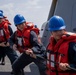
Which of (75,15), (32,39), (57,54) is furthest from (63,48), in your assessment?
(75,15)

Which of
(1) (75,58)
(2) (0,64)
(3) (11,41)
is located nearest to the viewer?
(1) (75,58)

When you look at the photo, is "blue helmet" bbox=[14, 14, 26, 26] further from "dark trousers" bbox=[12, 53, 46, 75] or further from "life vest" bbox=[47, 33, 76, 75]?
"life vest" bbox=[47, 33, 76, 75]

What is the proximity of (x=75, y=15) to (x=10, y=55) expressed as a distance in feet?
5.44

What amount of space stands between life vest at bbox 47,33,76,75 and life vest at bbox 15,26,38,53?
187cm

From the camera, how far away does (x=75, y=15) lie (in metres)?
6.20

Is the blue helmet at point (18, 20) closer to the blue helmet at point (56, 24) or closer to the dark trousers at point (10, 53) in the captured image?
the dark trousers at point (10, 53)

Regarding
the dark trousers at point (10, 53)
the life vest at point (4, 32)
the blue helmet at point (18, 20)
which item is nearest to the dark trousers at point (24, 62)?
the blue helmet at point (18, 20)

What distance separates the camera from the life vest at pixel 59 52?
3.50m

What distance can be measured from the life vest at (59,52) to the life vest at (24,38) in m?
1.87

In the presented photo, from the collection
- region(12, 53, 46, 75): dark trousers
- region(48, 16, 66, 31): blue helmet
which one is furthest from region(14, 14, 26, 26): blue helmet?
region(48, 16, 66, 31): blue helmet

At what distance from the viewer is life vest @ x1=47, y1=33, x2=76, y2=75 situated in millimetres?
3499

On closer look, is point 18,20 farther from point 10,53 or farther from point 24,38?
point 10,53

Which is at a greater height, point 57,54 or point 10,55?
point 57,54

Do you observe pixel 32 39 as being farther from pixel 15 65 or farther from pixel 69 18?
pixel 69 18
